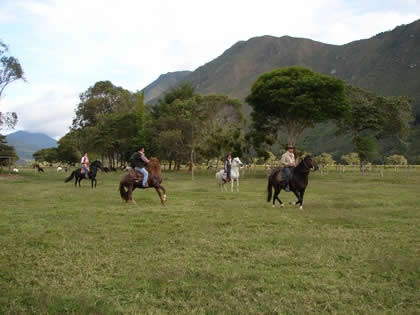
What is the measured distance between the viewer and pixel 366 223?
10.2 metres

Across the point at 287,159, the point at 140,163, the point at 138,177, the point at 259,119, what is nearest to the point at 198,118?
the point at 259,119

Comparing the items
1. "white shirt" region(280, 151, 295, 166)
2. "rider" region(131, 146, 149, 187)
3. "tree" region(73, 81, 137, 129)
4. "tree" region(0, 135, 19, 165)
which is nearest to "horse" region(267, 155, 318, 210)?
"white shirt" region(280, 151, 295, 166)

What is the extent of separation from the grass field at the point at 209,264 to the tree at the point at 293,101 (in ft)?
88.4

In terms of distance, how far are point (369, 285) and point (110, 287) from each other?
3.89 meters

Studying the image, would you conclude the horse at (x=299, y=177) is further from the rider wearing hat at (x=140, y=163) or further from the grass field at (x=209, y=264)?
the rider wearing hat at (x=140, y=163)

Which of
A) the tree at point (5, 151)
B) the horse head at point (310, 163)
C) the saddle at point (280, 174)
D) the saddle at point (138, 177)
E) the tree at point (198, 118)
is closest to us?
the horse head at point (310, 163)

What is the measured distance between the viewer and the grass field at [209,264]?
4.59m

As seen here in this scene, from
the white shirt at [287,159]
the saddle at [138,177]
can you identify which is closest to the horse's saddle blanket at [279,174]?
the white shirt at [287,159]

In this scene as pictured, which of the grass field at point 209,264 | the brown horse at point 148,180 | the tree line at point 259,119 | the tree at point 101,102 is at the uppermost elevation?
the tree at point 101,102

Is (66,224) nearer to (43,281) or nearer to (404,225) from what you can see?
(43,281)

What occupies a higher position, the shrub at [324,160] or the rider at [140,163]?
the shrub at [324,160]

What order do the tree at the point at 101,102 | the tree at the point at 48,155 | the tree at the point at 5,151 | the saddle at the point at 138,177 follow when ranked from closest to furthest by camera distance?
the saddle at the point at 138,177
the tree at the point at 5,151
the tree at the point at 101,102
the tree at the point at 48,155

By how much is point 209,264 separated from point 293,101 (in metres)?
33.1

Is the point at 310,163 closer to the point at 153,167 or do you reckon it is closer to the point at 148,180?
the point at 153,167
